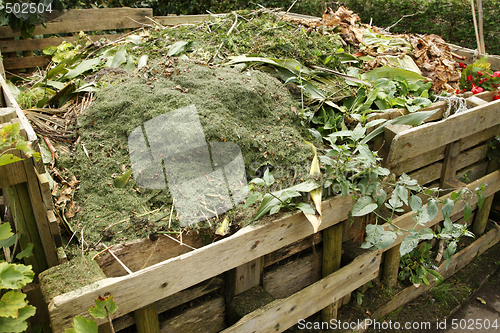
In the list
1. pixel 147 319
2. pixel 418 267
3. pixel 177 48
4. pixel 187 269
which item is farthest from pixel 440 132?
pixel 147 319

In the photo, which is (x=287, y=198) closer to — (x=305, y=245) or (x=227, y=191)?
(x=227, y=191)

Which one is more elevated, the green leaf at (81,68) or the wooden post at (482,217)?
the green leaf at (81,68)

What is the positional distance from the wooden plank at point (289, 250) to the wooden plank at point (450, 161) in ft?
4.19

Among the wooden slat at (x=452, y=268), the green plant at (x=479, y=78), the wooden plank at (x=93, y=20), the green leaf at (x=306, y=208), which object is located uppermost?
the wooden plank at (x=93, y=20)

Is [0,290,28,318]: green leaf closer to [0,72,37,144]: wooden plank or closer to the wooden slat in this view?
[0,72,37,144]: wooden plank

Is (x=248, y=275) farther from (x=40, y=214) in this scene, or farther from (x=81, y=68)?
(x=81, y=68)

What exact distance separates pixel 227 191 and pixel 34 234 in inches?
37.2

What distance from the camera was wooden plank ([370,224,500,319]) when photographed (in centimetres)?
290

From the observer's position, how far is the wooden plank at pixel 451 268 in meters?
2.90

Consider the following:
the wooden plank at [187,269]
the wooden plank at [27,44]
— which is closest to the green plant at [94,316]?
the wooden plank at [187,269]

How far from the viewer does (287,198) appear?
193cm

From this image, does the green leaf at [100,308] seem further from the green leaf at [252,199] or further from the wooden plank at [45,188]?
the green leaf at [252,199]

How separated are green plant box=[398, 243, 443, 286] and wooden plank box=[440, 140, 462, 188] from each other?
58 cm

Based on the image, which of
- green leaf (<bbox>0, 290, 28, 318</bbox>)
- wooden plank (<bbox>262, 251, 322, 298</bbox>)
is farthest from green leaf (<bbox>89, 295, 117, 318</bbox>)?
wooden plank (<bbox>262, 251, 322, 298</bbox>)
